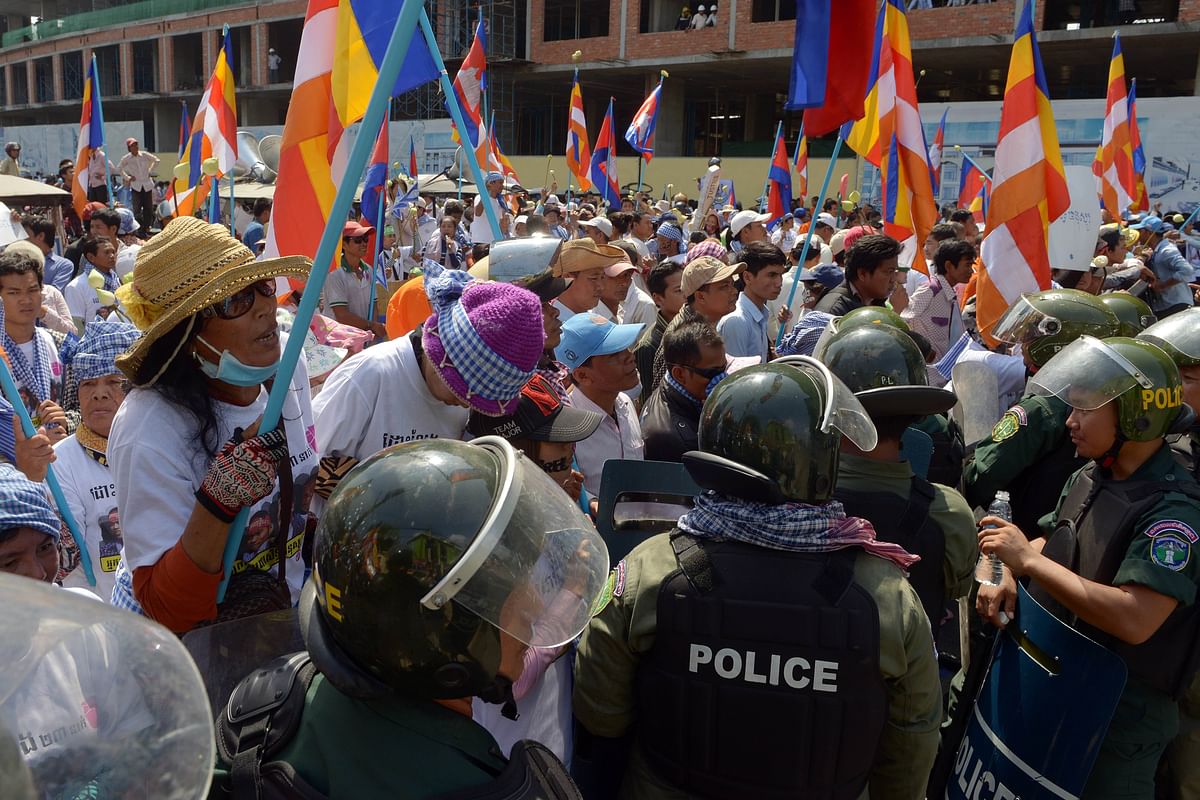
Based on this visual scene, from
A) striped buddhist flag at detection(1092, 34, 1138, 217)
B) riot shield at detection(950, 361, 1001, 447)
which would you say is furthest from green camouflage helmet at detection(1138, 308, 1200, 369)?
striped buddhist flag at detection(1092, 34, 1138, 217)

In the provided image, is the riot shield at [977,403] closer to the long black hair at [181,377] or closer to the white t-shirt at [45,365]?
the long black hair at [181,377]

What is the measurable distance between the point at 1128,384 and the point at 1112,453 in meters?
0.21

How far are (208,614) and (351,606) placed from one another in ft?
3.17

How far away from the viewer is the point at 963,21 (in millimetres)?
26922

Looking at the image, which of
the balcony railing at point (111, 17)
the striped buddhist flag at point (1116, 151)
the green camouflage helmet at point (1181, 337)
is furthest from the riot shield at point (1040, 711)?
the balcony railing at point (111, 17)

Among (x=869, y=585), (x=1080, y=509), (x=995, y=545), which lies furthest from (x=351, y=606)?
(x=1080, y=509)

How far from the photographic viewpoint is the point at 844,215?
19062mm

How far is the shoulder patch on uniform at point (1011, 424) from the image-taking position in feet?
11.0

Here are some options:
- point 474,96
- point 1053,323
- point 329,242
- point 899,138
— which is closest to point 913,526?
point 1053,323

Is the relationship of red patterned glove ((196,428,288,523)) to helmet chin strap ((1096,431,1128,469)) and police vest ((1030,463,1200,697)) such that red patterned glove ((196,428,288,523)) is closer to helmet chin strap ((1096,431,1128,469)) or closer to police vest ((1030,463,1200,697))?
police vest ((1030,463,1200,697))

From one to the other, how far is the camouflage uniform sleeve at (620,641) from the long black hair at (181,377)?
1013 mm

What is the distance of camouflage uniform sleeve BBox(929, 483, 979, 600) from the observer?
9.08 feet

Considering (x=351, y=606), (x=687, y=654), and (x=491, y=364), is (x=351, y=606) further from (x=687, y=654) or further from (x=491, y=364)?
(x=491, y=364)

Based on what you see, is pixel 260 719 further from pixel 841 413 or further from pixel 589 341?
pixel 589 341
